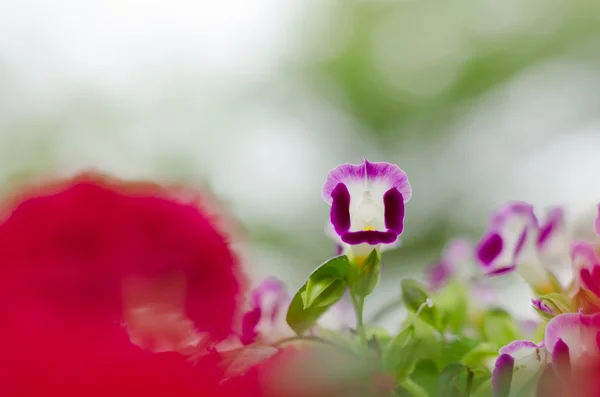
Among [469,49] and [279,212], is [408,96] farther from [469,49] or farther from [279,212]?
[279,212]

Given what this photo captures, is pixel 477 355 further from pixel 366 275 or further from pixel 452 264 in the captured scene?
pixel 452 264

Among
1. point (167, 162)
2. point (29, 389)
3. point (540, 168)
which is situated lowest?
point (29, 389)

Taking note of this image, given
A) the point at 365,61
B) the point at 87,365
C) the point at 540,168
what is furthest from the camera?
the point at 365,61

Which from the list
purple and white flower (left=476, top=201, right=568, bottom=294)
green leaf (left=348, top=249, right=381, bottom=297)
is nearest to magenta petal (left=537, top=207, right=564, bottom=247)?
purple and white flower (left=476, top=201, right=568, bottom=294)

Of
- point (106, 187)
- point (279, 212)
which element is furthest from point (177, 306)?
point (279, 212)

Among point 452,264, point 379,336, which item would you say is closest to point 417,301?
point 379,336

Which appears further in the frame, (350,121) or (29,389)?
(350,121)
